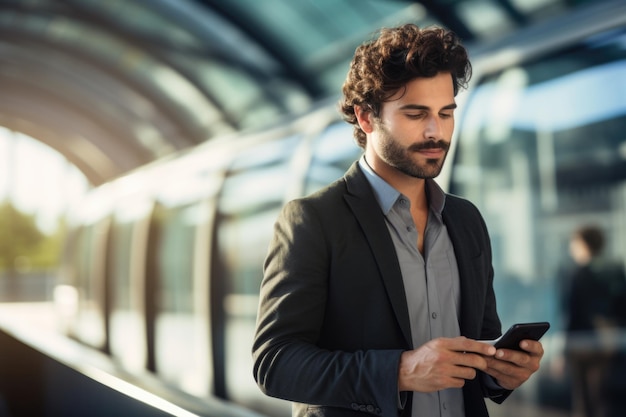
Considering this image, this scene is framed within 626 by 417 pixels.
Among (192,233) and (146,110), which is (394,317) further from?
(146,110)

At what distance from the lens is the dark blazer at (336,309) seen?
169 centimetres

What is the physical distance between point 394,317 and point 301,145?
10.9 feet

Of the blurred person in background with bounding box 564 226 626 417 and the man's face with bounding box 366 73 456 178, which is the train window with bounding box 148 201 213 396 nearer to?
the blurred person in background with bounding box 564 226 626 417

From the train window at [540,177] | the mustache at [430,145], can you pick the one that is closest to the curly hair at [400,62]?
the mustache at [430,145]

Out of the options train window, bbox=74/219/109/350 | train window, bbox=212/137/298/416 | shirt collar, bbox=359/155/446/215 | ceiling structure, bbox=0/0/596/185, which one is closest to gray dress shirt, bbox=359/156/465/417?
shirt collar, bbox=359/155/446/215

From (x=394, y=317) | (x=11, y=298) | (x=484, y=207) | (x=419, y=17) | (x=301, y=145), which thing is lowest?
(x=11, y=298)

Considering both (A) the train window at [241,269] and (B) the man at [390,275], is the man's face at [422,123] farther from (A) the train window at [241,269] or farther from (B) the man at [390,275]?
(A) the train window at [241,269]

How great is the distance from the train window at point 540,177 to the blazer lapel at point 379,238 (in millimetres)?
2391

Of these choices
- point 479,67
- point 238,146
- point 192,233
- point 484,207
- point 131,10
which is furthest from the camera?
point 131,10

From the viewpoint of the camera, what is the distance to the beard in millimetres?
1669

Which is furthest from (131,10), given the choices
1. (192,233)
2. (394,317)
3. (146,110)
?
(394,317)

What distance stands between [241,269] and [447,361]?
4.49 meters

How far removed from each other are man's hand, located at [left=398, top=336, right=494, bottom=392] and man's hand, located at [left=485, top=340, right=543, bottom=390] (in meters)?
0.03

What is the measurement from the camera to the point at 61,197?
3944 cm
